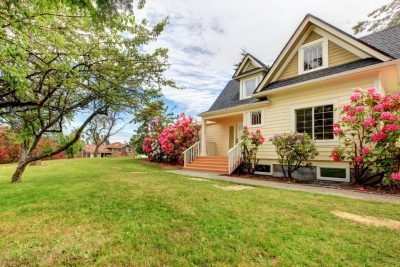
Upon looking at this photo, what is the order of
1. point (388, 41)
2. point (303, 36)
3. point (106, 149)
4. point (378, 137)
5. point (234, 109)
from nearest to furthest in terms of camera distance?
point (378, 137)
point (388, 41)
point (303, 36)
point (234, 109)
point (106, 149)

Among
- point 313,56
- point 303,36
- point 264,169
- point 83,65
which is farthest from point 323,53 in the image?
point 83,65

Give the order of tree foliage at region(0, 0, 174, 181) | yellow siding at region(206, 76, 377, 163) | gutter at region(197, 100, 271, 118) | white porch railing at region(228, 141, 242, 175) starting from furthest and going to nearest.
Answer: gutter at region(197, 100, 271, 118)
white porch railing at region(228, 141, 242, 175)
yellow siding at region(206, 76, 377, 163)
tree foliage at region(0, 0, 174, 181)

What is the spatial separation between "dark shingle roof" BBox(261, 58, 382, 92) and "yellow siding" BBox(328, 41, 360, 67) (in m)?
0.27

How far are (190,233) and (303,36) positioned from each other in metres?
10.5

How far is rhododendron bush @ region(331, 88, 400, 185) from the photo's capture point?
6.02 meters

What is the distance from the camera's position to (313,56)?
938cm

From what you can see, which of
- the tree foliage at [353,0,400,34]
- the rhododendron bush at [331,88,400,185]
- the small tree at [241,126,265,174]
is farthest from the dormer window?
the tree foliage at [353,0,400,34]

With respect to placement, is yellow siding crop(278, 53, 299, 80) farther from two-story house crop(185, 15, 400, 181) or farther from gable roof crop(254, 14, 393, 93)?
gable roof crop(254, 14, 393, 93)

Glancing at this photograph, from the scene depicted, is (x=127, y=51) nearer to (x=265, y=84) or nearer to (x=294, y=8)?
(x=265, y=84)

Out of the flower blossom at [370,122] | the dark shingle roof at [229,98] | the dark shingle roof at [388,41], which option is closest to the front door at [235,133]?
the dark shingle roof at [229,98]

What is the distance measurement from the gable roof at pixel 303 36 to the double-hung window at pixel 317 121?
2243 mm

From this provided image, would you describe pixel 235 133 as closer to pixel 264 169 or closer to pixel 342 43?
pixel 264 169

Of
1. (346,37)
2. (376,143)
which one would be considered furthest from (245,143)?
(346,37)

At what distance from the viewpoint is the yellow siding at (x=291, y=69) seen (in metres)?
9.84
